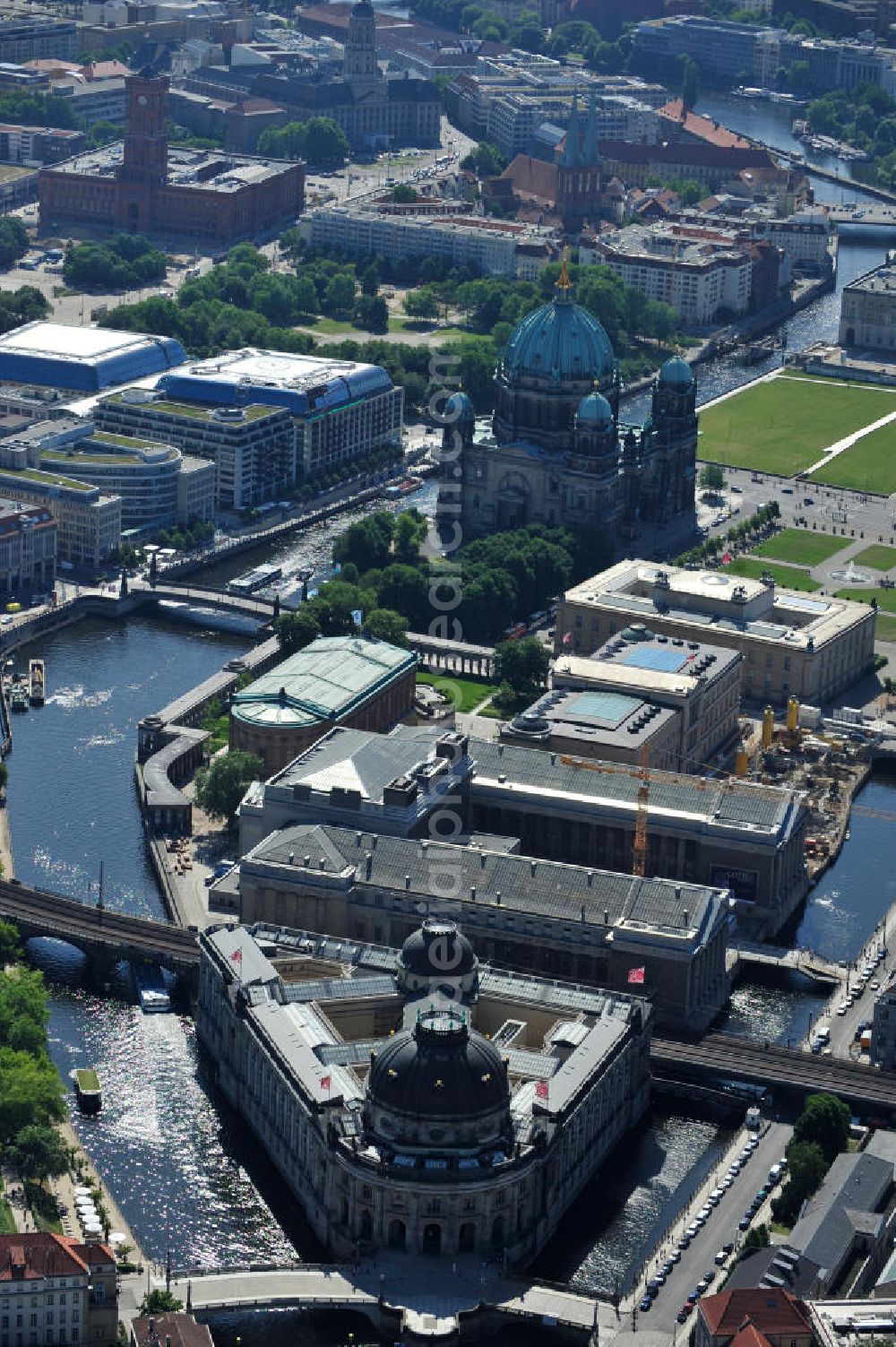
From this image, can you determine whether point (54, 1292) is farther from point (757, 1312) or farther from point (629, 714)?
point (629, 714)

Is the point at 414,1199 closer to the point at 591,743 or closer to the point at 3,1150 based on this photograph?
the point at 3,1150

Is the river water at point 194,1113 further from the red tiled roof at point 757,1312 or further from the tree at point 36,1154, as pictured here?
the red tiled roof at point 757,1312

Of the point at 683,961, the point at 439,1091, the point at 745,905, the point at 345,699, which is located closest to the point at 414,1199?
the point at 439,1091

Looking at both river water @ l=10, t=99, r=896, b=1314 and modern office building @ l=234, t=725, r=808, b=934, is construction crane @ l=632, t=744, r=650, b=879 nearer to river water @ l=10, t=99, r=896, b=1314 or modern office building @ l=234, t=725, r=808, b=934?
modern office building @ l=234, t=725, r=808, b=934

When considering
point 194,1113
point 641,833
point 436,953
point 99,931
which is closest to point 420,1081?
point 436,953

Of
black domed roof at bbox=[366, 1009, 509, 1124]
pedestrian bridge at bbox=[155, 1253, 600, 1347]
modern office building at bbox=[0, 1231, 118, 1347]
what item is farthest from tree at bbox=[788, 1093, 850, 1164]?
modern office building at bbox=[0, 1231, 118, 1347]

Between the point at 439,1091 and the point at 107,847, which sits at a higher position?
the point at 439,1091
